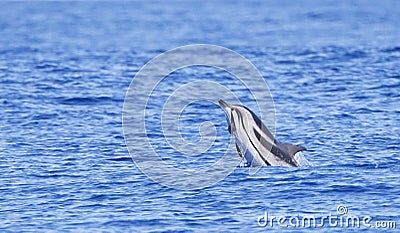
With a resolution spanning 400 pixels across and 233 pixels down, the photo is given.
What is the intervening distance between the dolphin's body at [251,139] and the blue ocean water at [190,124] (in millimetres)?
578

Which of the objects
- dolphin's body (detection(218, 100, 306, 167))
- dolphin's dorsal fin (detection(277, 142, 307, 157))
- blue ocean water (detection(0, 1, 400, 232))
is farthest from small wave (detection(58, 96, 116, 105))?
dolphin's dorsal fin (detection(277, 142, 307, 157))

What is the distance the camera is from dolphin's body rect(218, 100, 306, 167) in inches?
1045

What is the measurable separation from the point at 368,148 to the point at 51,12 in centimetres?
5665

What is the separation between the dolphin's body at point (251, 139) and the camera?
2655 cm

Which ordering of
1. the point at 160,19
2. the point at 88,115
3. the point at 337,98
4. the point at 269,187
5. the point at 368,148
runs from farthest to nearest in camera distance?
1. the point at 160,19
2. the point at 337,98
3. the point at 88,115
4. the point at 368,148
5. the point at 269,187

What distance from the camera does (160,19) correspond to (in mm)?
75875

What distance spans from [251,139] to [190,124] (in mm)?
8815

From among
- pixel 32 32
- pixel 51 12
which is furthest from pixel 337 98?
pixel 51 12

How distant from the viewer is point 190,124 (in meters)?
35.1

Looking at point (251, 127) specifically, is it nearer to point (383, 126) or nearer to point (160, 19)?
point (383, 126)

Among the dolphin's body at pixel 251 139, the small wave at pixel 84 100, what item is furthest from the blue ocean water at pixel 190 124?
the dolphin's body at pixel 251 139

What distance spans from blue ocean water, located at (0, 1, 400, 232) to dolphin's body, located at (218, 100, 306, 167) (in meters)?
0.58

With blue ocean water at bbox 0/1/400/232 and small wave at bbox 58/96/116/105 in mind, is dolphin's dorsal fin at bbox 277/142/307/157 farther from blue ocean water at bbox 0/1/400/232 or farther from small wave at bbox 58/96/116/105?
small wave at bbox 58/96/116/105

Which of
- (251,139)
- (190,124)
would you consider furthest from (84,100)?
(251,139)
